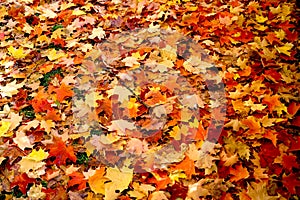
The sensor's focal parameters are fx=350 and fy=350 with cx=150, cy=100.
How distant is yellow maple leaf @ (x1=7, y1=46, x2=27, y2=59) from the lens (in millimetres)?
3598

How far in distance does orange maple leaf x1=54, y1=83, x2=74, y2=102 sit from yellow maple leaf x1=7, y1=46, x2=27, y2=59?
72cm

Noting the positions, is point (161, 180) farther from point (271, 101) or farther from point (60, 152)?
point (271, 101)

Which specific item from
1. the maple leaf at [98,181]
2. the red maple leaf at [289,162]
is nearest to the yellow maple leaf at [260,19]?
the red maple leaf at [289,162]

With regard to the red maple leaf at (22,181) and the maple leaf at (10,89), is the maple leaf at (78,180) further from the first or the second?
the maple leaf at (10,89)

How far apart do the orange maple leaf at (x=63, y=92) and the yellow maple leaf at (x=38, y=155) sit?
576 millimetres

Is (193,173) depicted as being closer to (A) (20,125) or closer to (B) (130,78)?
(B) (130,78)

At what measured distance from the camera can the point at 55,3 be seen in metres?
4.38

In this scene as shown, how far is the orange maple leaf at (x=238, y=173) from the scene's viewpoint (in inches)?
93.8

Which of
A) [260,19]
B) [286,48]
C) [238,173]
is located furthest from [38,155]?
[260,19]

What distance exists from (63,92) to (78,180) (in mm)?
968

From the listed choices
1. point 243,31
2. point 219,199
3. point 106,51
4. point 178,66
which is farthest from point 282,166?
point 106,51

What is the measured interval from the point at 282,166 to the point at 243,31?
1.70 meters

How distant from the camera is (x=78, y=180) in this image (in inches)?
96.7

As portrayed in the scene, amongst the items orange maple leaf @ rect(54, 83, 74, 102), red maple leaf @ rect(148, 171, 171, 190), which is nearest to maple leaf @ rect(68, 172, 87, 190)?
red maple leaf @ rect(148, 171, 171, 190)
